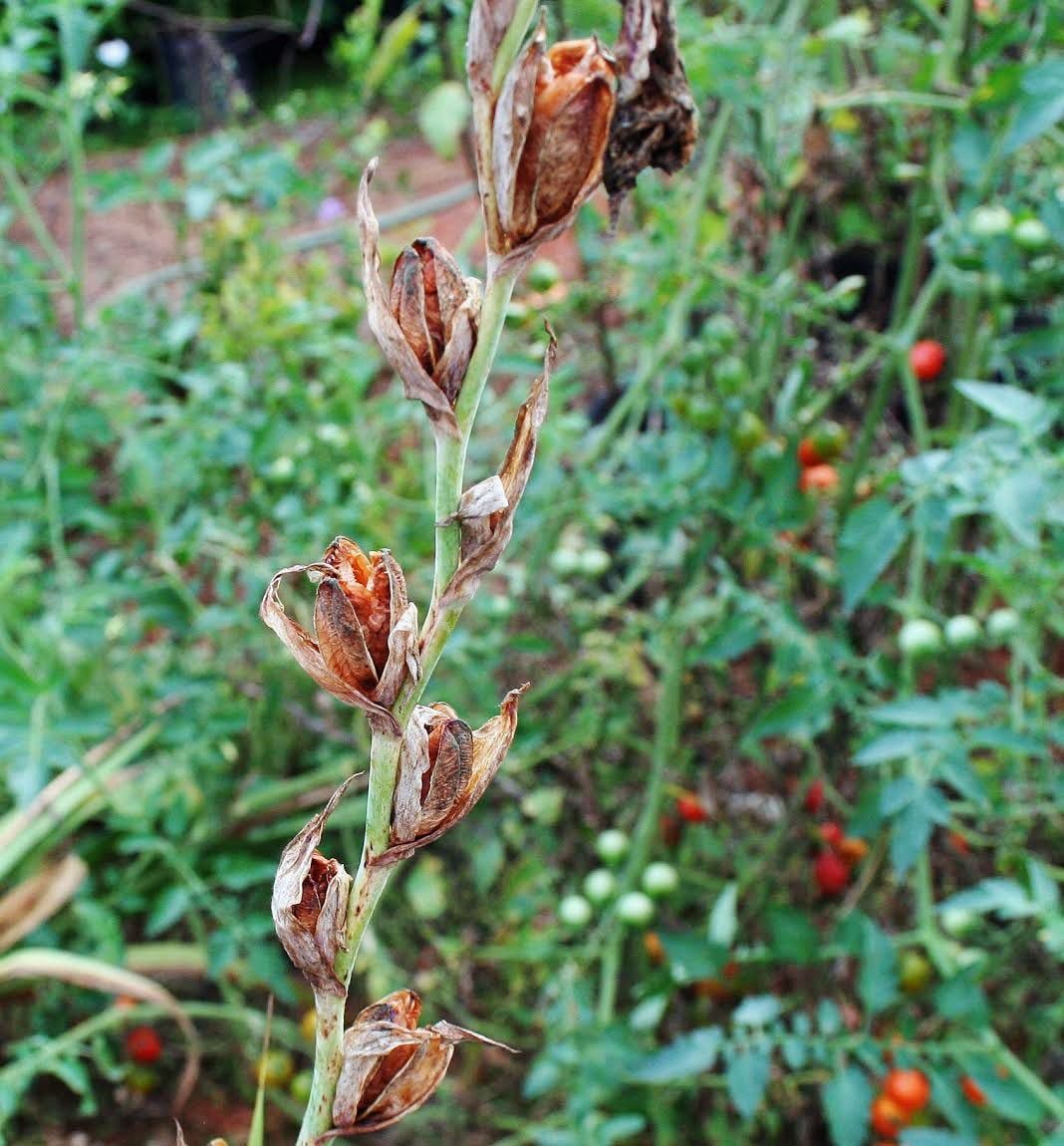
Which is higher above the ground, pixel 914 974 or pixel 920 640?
pixel 920 640

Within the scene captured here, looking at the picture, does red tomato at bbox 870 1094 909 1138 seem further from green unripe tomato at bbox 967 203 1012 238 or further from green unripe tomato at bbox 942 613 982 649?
green unripe tomato at bbox 967 203 1012 238

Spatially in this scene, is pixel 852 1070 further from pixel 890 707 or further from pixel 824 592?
pixel 824 592

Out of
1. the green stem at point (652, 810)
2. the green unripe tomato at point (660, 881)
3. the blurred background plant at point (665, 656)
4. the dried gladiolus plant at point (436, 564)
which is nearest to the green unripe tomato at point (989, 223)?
the blurred background plant at point (665, 656)

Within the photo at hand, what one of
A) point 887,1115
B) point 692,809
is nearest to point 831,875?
point 692,809

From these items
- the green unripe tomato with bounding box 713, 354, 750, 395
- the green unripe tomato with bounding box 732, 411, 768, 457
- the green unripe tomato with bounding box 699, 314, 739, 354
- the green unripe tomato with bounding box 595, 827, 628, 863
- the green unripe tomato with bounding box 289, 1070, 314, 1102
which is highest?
the green unripe tomato with bounding box 699, 314, 739, 354

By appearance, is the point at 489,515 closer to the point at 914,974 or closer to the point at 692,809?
the point at 914,974

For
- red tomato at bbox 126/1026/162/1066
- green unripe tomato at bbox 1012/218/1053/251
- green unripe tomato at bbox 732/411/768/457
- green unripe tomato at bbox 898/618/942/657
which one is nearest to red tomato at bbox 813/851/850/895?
green unripe tomato at bbox 898/618/942/657

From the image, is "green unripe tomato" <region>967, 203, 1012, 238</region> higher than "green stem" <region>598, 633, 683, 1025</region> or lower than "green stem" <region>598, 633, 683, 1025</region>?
higher
